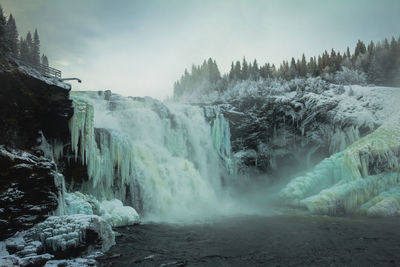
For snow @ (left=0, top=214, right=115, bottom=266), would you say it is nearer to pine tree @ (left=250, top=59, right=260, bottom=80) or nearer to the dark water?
the dark water

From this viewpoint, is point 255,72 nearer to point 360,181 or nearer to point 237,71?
Answer: point 237,71

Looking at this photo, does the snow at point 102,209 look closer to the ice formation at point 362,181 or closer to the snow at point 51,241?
the snow at point 51,241

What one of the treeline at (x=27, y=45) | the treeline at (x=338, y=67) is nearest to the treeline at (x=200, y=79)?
the treeline at (x=338, y=67)

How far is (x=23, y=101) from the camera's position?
41.3ft

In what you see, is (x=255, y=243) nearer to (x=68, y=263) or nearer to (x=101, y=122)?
(x=68, y=263)

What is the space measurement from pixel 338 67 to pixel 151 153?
47.7m

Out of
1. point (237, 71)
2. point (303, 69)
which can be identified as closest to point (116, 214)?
point (303, 69)

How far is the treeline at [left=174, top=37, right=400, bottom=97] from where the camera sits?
48.0 meters

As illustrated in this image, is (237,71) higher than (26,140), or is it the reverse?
(237,71)

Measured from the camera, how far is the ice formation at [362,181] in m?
21.0

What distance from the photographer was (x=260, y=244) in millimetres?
12336

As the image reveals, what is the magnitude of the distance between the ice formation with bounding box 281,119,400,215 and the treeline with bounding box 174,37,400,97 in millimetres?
26747

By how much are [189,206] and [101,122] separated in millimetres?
10329

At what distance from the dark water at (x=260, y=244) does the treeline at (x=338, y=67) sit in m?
39.5
